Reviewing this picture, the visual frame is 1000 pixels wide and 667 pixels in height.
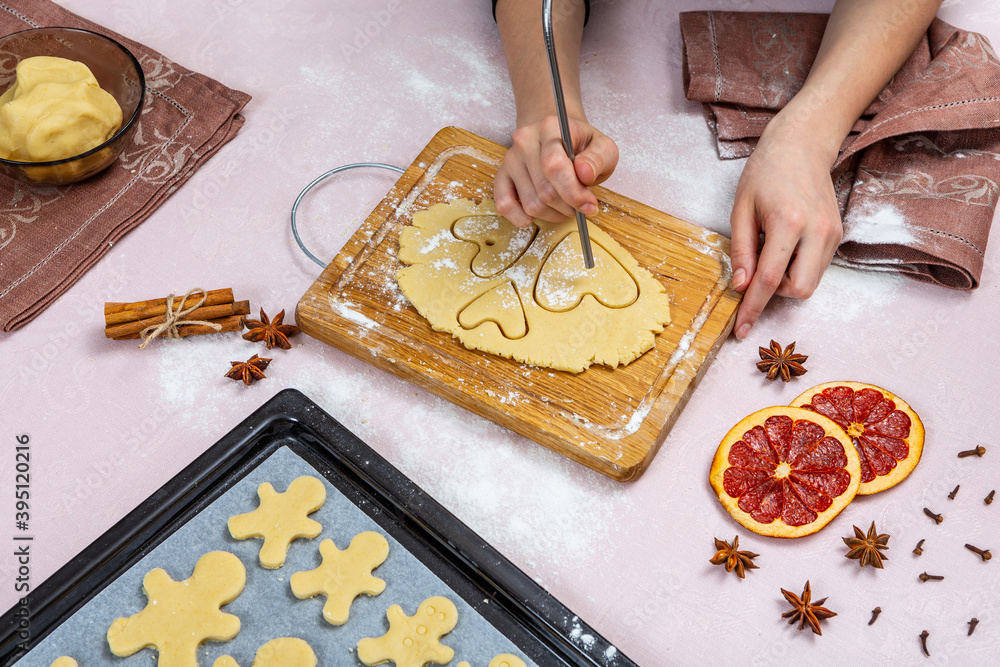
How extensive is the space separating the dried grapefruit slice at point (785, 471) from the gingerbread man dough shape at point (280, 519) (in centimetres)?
65

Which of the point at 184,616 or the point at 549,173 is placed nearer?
the point at 184,616

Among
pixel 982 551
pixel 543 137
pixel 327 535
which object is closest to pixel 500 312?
pixel 543 137

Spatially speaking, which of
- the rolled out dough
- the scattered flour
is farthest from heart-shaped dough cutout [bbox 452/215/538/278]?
the scattered flour

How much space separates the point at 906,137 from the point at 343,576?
1.36 metres

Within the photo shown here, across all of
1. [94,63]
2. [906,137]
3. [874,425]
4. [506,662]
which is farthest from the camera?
[94,63]

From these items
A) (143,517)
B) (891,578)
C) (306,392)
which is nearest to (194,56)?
(306,392)

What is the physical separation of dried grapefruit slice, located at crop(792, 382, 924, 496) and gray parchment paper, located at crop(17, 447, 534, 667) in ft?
2.13

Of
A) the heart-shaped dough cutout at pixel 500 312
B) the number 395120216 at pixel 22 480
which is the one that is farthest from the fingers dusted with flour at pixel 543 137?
the number 395120216 at pixel 22 480

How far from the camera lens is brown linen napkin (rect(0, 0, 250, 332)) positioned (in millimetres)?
1524

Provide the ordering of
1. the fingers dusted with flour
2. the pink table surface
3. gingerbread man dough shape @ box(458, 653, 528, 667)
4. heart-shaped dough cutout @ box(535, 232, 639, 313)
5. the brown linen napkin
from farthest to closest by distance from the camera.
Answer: the brown linen napkin → heart-shaped dough cutout @ box(535, 232, 639, 313) → the fingers dusted with flour → the pink table surface → gingerbread man dough shape @ box(458, 653, 528, 667)

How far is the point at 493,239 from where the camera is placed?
4.90 feet

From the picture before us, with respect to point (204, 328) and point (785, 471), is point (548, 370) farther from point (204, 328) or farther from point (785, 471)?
point (204, 328)

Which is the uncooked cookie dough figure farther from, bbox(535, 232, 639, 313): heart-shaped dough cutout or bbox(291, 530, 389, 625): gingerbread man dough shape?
bbox(291, 530, 389, 625): gingerbread man dough shape

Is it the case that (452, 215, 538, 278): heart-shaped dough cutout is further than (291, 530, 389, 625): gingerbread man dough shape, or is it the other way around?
(452, 215, 538, 278): heart-shaped dough cutout
